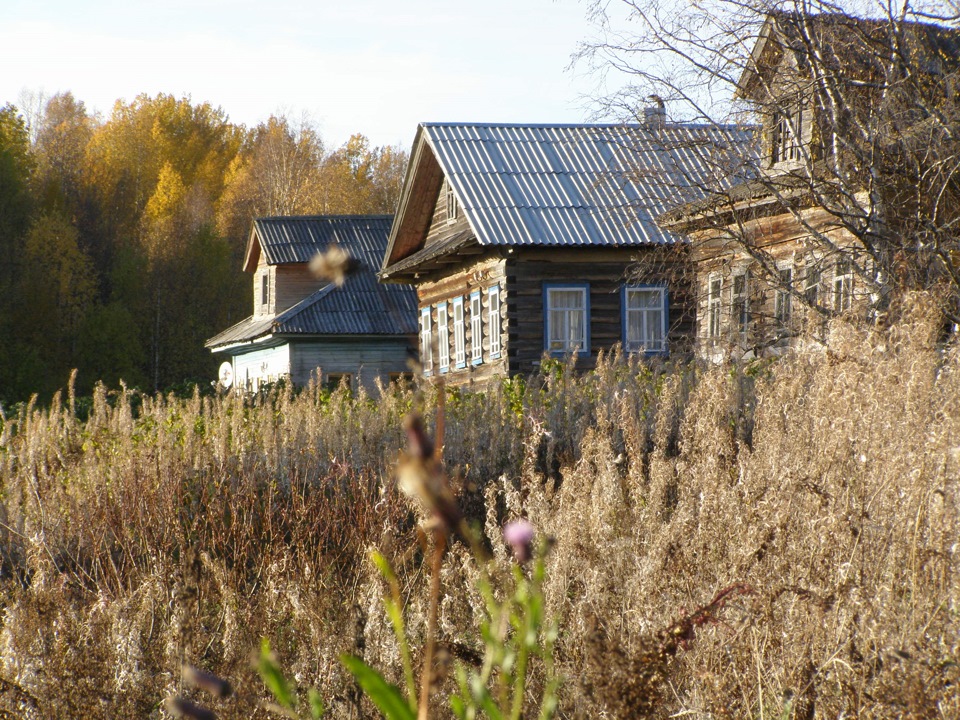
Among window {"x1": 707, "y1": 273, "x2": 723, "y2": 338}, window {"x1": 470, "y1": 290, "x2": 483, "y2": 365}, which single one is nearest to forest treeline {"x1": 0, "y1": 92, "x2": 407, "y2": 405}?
window {"x1": 470, "y1": 290, "x2": 483, "y2": 365}

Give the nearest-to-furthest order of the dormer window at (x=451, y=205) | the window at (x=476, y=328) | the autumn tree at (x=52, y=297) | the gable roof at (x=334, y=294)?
the window at (x=476, y=328) → the dormer window at (x=451, y=205) → the gable roof at (x=334, y=294) → the autumn tree at (x=52, y=297)

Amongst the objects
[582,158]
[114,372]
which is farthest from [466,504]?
[114,372]

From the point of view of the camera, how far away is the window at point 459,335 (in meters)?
21.1

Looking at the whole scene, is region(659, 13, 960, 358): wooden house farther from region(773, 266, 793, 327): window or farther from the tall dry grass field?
the tall dry grass field

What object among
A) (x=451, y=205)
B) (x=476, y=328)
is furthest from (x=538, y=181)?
(x=476, y=328)

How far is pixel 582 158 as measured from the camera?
20.5m

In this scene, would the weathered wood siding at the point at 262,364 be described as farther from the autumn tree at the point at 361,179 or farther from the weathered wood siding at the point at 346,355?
the autumn tree at the point at 361,179

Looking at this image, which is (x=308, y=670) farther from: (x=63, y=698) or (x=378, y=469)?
(x=378, y=469)

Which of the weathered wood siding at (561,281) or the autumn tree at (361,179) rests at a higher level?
the autumn tree at (361,179)

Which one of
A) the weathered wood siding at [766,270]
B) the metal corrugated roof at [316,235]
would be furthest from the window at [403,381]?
the metal corrugated roof at [316,235]

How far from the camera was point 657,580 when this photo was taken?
4.03 meters

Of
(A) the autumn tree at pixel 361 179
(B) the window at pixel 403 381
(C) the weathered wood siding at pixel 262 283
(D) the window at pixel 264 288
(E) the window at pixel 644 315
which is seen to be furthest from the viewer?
(A) the autumn tree at pixel 361 179

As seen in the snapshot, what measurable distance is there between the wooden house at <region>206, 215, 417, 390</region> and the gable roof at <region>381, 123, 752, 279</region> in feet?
20.1

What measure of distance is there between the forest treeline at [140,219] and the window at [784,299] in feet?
76.2
